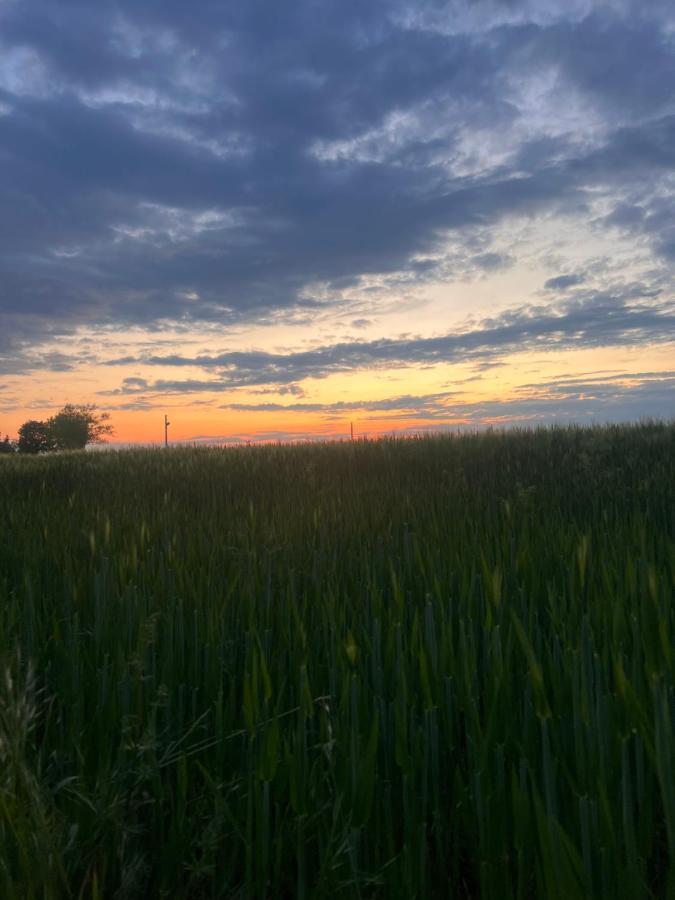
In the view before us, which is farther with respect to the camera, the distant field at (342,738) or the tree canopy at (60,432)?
the tree canopy at (60,432)

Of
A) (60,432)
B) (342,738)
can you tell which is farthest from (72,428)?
(342,738)

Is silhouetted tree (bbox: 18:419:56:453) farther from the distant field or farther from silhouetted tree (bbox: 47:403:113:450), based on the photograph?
the distant field

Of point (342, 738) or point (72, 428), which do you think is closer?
point (342, 738)

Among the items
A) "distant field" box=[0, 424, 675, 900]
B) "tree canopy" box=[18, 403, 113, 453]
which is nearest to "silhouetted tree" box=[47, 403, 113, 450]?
"tree canopy" box=[18, 403, 113, 453]

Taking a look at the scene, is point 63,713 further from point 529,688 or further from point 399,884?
point 529,688

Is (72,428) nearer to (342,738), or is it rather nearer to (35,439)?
(35,439)

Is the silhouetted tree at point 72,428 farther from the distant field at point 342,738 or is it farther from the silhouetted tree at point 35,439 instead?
the distant field at point 342,738

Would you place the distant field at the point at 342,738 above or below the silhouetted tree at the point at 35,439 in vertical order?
below

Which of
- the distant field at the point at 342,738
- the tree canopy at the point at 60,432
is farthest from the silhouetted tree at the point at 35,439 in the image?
the distant field at the point at 342,738

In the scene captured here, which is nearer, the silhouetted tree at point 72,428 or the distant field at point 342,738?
the distant field at point 342,738

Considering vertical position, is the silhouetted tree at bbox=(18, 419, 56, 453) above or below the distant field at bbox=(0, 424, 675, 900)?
above

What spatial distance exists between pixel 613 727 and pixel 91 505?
7.01 metres

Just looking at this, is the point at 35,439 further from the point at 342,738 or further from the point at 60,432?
the point at 342,738

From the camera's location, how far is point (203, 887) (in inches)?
70.2
